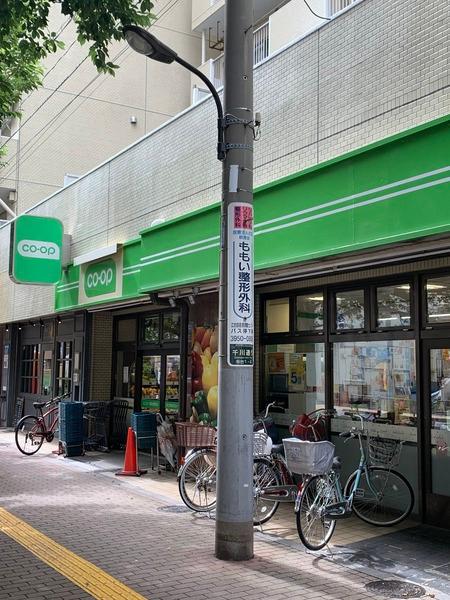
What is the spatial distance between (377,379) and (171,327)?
5233mm

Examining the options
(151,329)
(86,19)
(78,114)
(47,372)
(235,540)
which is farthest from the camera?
(78,114)

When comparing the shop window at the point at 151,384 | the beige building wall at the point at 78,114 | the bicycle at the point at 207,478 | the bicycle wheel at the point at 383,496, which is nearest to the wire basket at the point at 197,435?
the bicycle at the point at 207,478

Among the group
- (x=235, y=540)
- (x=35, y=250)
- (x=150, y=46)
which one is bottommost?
(x=235, y=540)

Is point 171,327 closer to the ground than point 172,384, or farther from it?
farther from it

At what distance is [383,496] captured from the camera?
7508 millimetres

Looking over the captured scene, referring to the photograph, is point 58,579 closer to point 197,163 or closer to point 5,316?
point 197,163

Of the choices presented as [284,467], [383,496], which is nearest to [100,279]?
[284,467]

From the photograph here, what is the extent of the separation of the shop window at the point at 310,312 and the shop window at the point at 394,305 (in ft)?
3.51

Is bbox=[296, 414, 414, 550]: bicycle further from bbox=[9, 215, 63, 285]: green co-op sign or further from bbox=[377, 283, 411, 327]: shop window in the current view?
bbox=[9, 215, 63, 285]: green co-op sign

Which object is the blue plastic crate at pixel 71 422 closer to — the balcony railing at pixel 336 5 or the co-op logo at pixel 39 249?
the co-op logo at pixel 39 249

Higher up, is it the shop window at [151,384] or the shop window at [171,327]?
the shop window at [171,327]

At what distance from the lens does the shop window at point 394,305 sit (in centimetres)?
781

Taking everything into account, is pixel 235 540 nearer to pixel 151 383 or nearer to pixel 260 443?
pixel 260 443

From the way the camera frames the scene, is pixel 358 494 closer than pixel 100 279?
Yes
